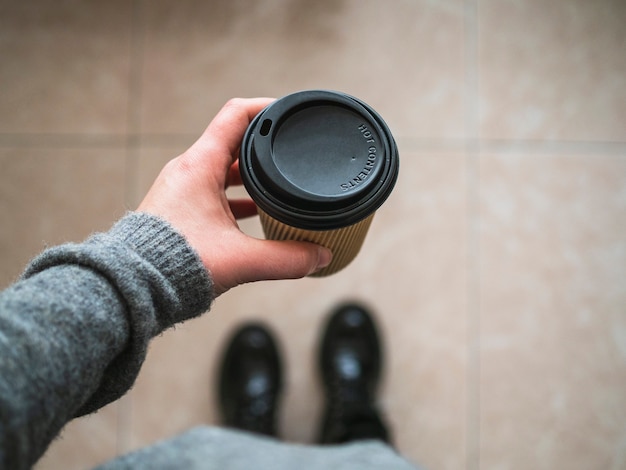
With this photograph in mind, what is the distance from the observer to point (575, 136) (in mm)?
1012

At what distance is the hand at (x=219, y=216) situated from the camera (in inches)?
20.0

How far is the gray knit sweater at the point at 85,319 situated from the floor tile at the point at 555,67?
2.48 feet

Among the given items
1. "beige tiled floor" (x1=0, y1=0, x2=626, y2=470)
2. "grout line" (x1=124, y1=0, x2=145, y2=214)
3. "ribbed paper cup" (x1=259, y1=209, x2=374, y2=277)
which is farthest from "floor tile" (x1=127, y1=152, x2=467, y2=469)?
"ribbed paper cup" (x1=259, y1=209, x2=374, y2=277)

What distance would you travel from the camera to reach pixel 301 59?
1.00m

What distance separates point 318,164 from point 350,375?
581mm

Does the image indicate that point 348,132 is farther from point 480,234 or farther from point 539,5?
point 539,5

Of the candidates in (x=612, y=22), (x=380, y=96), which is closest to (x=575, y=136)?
(x=612, y=22)

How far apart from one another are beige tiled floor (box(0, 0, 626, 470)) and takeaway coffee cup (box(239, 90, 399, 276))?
1.64 feet

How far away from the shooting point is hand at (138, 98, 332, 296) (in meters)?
0.51

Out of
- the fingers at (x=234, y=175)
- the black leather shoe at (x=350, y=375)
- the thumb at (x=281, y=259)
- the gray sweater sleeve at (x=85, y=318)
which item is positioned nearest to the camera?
the gray sweater sleeve at (x=85, y=318)

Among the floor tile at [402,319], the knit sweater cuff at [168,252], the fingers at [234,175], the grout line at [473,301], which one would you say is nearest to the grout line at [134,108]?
the floor tile at [402,319]

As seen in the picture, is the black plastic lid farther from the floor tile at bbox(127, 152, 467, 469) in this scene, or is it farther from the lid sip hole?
the floor tile at bbox(127, 152, 467, 469)

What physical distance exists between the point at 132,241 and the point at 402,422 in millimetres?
700

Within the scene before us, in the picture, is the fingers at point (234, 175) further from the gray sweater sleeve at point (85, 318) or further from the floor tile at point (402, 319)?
the floor tile at point (402, 319)
